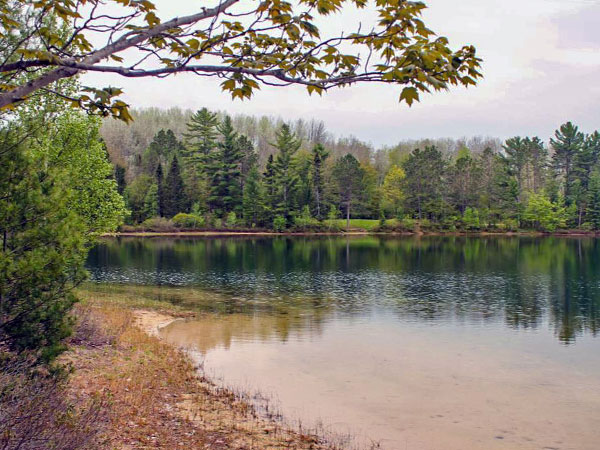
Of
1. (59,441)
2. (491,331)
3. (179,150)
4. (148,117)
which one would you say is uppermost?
(148,117)

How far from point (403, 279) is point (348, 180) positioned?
51898mm

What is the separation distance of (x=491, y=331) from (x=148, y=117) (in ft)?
433

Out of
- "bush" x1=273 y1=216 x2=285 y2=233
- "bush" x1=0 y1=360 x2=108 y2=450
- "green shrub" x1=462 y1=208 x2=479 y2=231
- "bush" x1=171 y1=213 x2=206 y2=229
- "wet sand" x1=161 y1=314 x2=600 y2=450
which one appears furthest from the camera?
"green shrub" x1=462 y1=208 x2=479 y2=231

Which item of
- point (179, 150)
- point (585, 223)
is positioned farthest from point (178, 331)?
point (585, 223)

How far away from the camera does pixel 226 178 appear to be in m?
85.9

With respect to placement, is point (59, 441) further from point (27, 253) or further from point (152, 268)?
point (152, 268)

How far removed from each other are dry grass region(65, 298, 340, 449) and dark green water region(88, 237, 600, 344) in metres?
9.88

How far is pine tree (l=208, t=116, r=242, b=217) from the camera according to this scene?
277 feet

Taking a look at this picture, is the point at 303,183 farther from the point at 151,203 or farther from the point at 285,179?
the point at 151,203

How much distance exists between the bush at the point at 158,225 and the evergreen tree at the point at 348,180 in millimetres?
27055

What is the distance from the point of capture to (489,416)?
11.5 m

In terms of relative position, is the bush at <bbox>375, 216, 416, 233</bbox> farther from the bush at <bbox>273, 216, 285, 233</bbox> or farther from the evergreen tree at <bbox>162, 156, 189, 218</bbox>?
the evergreen tree at <bbox>162, 156, 189, 218</bbox>

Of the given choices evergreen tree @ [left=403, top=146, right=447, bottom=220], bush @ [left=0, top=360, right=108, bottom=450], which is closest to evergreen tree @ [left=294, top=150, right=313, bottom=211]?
evergreen tree @ [left=403, top=146, right=447, bottom=220]

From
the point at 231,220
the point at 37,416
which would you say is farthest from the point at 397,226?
the point at 37,416
